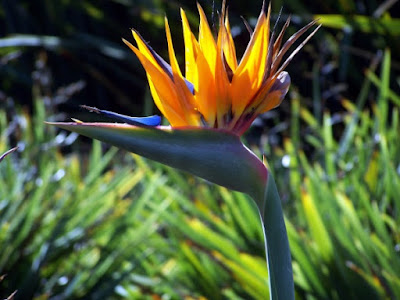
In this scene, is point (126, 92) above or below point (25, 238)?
above

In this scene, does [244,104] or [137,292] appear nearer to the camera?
[244,104]

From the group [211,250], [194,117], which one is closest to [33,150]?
[211,250]

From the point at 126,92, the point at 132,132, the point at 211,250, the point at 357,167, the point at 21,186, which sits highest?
the point at 126,92

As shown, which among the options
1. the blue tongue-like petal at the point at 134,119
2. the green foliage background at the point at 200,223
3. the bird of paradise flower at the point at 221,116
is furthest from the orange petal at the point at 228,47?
the green foliage background at the point at 200,223

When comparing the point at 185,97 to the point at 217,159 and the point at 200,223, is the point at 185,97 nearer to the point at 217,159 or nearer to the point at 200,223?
the point at 217,159

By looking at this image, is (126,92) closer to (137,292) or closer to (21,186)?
(21,186)

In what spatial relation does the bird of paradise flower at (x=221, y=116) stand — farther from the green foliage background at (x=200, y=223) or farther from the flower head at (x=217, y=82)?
the green foliage background at (x=200, y=223)

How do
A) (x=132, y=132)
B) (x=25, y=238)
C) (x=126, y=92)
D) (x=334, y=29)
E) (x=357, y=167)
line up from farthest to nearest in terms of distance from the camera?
(x=126, y=92) < (x=334, y=29) < (x=357, y=167) < (x=25, y=238) < (x=132, y=132)

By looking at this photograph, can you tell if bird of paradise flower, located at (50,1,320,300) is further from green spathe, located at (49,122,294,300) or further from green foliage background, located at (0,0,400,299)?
green foliage background, located at (0,0,400,299)

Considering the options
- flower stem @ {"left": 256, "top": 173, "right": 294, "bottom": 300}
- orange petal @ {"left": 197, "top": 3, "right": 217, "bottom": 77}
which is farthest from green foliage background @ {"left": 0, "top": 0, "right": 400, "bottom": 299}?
orange petal @ {"left": 197, "top": 3, "right": 217, "bottom": 77}
